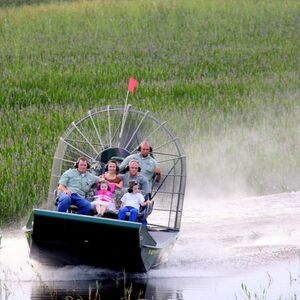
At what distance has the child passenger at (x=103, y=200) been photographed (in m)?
14.3

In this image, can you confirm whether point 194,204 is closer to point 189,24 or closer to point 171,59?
point 171,59

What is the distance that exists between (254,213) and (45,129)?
221 inches

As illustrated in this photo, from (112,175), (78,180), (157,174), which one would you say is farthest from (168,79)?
(78,180)

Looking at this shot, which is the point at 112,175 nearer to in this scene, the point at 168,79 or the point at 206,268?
the point at 206,268

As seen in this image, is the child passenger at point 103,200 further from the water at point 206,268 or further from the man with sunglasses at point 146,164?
the man with sunglasses at point 146,164

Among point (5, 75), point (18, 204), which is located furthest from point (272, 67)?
point (18, 204)

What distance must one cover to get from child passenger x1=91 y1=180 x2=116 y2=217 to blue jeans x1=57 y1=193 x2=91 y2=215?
5.2 inches

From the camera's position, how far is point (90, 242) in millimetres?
13344

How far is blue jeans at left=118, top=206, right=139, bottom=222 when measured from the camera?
14172mm

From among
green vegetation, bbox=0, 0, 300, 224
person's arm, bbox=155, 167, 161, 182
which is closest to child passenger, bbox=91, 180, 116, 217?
person's arm, bbox=155, 167, 161, 182

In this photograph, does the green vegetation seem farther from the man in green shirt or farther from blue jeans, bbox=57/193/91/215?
blue jeans, bbox=57/193/91/215

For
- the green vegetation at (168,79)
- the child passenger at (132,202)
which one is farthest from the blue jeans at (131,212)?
the green vegetation at (168,79)

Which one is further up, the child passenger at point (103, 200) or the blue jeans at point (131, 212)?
the child passenger at point (103, 200)

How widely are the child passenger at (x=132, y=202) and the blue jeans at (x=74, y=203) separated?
1.44 feet
